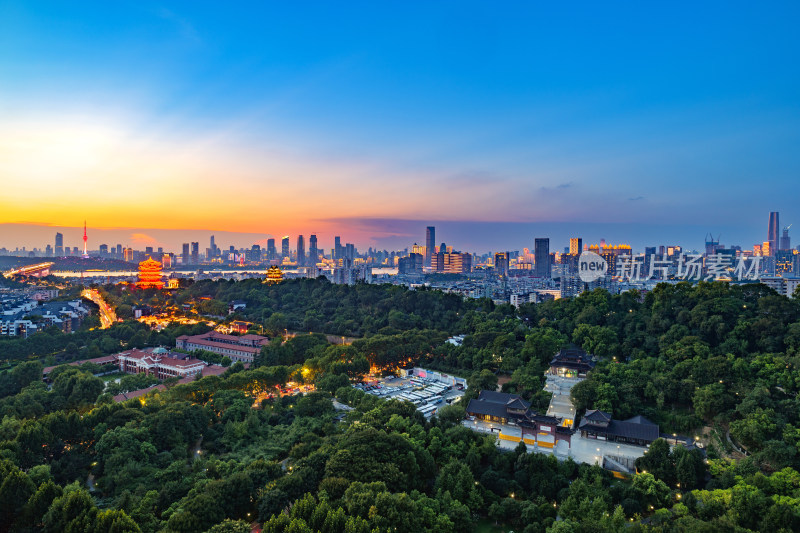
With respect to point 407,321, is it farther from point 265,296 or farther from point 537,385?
point 265,296

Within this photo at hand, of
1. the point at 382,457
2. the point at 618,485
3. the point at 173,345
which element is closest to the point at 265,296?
the point at 173,345

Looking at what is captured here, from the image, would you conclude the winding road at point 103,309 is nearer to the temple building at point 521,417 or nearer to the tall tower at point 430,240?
the temple building at point 521,417

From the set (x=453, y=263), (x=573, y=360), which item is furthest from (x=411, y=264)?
(x=573, y=360)

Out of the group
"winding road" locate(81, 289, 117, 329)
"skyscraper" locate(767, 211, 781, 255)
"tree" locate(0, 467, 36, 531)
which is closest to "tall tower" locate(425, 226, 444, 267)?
"skyscraper" locate(767, 211, 781, 255)

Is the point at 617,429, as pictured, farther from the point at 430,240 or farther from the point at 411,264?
the point at 430,240

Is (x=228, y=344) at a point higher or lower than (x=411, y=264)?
lower

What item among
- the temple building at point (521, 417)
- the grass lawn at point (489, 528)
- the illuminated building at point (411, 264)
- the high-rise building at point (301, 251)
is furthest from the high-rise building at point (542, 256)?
the grass lawn at point (489, 528)
